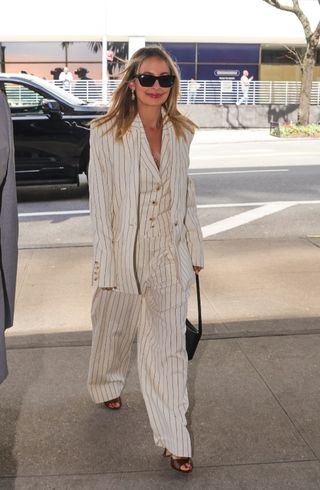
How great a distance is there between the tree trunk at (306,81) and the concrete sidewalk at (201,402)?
21224 mm

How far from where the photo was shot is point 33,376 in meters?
4.48

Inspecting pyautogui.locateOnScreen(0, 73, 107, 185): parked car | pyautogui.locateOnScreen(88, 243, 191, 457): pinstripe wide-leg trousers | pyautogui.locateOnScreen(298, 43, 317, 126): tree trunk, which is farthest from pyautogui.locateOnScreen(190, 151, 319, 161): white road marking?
pyautogui.locateOnScreen(88, 243, 191, 457): pinstripe wide-leg trousers

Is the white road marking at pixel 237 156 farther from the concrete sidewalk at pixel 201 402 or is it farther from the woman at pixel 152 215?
the woman at pixel 152 215

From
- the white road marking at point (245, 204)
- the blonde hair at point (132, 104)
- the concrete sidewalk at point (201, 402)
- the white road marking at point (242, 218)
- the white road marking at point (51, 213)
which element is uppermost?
the blonde hair at point (132, 104)

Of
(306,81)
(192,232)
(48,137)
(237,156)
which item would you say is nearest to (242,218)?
(48,137)

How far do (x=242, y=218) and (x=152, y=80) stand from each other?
21.9 ft

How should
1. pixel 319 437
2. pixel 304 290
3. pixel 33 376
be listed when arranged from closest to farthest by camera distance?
1. pixel 319 437
2. pixel 33 376
3. pixel 304 290

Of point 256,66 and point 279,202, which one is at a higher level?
point 256,66

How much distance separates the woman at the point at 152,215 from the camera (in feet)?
11.0

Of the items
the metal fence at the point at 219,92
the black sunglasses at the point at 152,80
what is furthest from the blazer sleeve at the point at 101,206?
the metal fence at the point at 219,92

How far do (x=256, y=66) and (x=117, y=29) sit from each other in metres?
8.27

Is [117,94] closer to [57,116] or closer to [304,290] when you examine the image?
[304,290]

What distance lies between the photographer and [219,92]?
3130 centimetres

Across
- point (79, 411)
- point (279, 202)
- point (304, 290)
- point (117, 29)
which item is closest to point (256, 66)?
point (117, 29)
